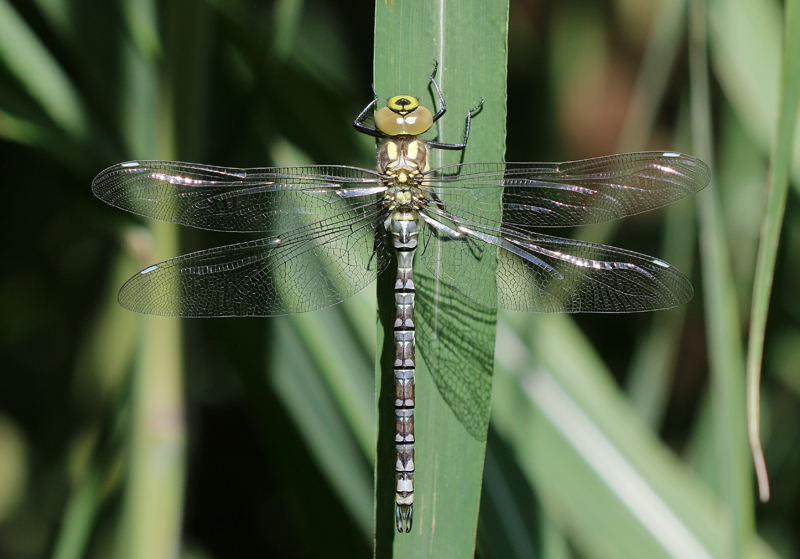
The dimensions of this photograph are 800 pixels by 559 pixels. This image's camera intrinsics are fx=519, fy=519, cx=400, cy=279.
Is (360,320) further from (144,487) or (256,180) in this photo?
(144,487)

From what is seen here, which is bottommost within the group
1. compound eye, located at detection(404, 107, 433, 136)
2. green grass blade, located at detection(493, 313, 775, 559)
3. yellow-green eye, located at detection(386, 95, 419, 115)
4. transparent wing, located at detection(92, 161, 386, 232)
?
green grass blade, located at detection(493, 313, 775, 559)

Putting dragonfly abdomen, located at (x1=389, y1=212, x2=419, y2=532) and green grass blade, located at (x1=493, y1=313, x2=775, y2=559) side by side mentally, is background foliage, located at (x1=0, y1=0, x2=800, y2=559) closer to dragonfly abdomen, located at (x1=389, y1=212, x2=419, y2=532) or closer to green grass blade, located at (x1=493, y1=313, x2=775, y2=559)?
green grass blade, located at (x1=493, y1=313, x2=775, y2=559)

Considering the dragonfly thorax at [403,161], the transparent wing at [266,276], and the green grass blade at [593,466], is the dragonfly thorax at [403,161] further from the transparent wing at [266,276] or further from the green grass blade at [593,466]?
the green grass blade at [593,466]

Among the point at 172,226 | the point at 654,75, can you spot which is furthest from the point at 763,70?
the point at 172,226

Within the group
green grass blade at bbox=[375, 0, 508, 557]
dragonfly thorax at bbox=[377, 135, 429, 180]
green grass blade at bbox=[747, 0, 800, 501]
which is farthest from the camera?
dragonfly thorax at bbox=[377, 135, 429, 180]

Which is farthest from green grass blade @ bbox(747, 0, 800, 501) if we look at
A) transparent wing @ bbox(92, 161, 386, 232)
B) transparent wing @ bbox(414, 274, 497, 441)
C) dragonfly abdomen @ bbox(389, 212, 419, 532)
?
transparent wing @ bbox(92, 161, 386, 232)

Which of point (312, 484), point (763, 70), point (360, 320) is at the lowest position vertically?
point (312, 484)

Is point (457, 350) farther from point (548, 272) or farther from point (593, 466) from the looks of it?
point (593, 466)

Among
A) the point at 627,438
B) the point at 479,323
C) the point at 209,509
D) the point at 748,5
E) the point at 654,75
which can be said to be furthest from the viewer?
the point at 209,509
